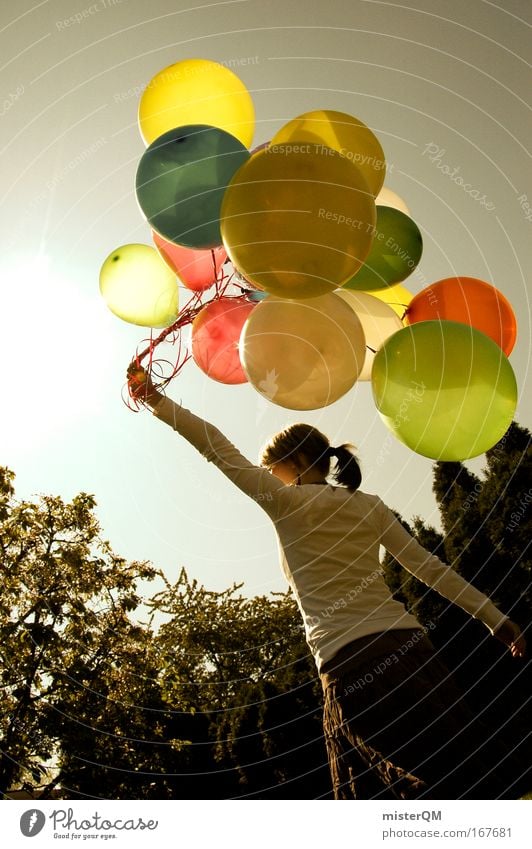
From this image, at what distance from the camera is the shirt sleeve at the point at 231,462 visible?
2.21m

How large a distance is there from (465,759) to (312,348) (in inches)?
62.1

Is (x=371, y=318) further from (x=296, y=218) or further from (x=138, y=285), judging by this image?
(x=138, y=285)

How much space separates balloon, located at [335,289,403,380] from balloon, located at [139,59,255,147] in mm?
1039

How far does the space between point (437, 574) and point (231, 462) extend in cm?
90

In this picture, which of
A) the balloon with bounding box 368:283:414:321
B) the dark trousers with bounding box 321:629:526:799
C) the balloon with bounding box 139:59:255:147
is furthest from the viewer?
the balloon with bounding box 368:283:414:321

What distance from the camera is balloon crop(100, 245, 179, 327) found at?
3195 millimetres

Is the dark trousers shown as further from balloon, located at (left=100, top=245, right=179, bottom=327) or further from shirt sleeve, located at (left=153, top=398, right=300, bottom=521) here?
balloon, located at (left=100, top=245, right=179, bottom=327)

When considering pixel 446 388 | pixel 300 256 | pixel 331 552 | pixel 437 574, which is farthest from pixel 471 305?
pixel 331 552

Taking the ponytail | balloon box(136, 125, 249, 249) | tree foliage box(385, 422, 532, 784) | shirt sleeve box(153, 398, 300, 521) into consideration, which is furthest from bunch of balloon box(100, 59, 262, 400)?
tree foliage box(385, 422, 532, 784)

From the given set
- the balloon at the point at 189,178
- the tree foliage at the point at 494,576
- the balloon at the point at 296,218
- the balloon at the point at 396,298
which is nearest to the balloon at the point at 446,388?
the balloon at the point at 296,218

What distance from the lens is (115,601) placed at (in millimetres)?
11156
